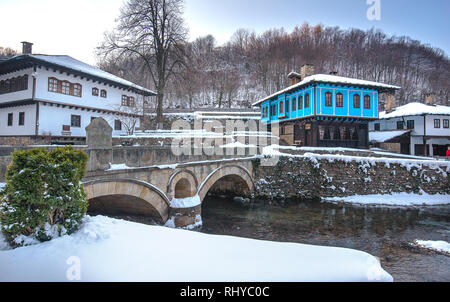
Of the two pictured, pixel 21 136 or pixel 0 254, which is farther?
pixel 21 136

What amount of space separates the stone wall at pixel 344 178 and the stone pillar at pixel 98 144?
1375 cm

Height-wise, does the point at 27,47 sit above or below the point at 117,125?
above

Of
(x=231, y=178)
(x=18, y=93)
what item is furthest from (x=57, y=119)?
(x=231, y=178)

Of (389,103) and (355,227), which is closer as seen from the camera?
(355,227)

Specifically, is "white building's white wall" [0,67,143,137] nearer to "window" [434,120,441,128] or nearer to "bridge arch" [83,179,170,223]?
"bridge arch" [83,179,170,223]

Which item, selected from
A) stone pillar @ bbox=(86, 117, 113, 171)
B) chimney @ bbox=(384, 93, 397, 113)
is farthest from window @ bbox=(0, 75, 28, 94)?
chimney @ bbox=(384, 93, 397, 113)

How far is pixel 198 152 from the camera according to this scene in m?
12.9

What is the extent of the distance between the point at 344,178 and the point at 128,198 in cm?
1676

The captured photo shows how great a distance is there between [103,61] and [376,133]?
3367cm

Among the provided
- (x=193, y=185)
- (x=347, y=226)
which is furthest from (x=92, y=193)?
(x=347, y=226)

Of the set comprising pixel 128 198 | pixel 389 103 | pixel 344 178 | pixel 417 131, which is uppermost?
pixel 389 103

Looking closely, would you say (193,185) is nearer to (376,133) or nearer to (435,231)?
(435,231)

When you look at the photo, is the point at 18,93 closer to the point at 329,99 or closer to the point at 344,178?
the point at 344,178

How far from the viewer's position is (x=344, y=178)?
64.6 ft
